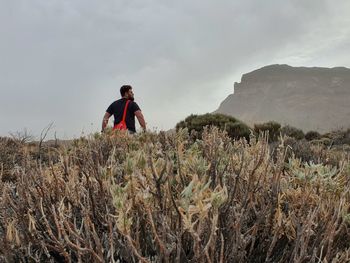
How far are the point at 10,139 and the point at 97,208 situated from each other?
10.9m

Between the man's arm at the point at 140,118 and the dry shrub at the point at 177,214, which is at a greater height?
the man's arm at the point at 140,118

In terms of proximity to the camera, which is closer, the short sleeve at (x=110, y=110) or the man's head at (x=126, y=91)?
the short sleeve at (x=110, y=110)

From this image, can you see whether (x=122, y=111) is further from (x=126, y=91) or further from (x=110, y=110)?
(x=126, y=91)

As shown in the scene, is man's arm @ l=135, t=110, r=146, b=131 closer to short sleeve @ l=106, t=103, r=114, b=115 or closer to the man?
the man

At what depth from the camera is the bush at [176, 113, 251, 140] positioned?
1941 cm

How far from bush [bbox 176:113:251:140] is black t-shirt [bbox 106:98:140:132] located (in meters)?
8.70

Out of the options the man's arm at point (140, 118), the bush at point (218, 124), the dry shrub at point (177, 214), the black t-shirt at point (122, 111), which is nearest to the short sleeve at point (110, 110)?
the black t-shirt at point (122, 111)

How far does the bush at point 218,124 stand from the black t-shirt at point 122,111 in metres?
8.70

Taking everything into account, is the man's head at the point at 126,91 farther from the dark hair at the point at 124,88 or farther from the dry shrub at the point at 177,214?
the dry shrub at the point at 177,214

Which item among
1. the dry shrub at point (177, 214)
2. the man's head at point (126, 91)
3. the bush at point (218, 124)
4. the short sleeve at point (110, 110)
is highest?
the man's head at point (126, 91)

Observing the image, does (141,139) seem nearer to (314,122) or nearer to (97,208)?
(97,208)

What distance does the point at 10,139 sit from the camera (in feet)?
42.1

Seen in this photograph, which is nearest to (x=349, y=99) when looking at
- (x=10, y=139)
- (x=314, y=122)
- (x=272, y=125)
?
(x=314, y=122)

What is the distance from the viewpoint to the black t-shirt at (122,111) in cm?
1002
